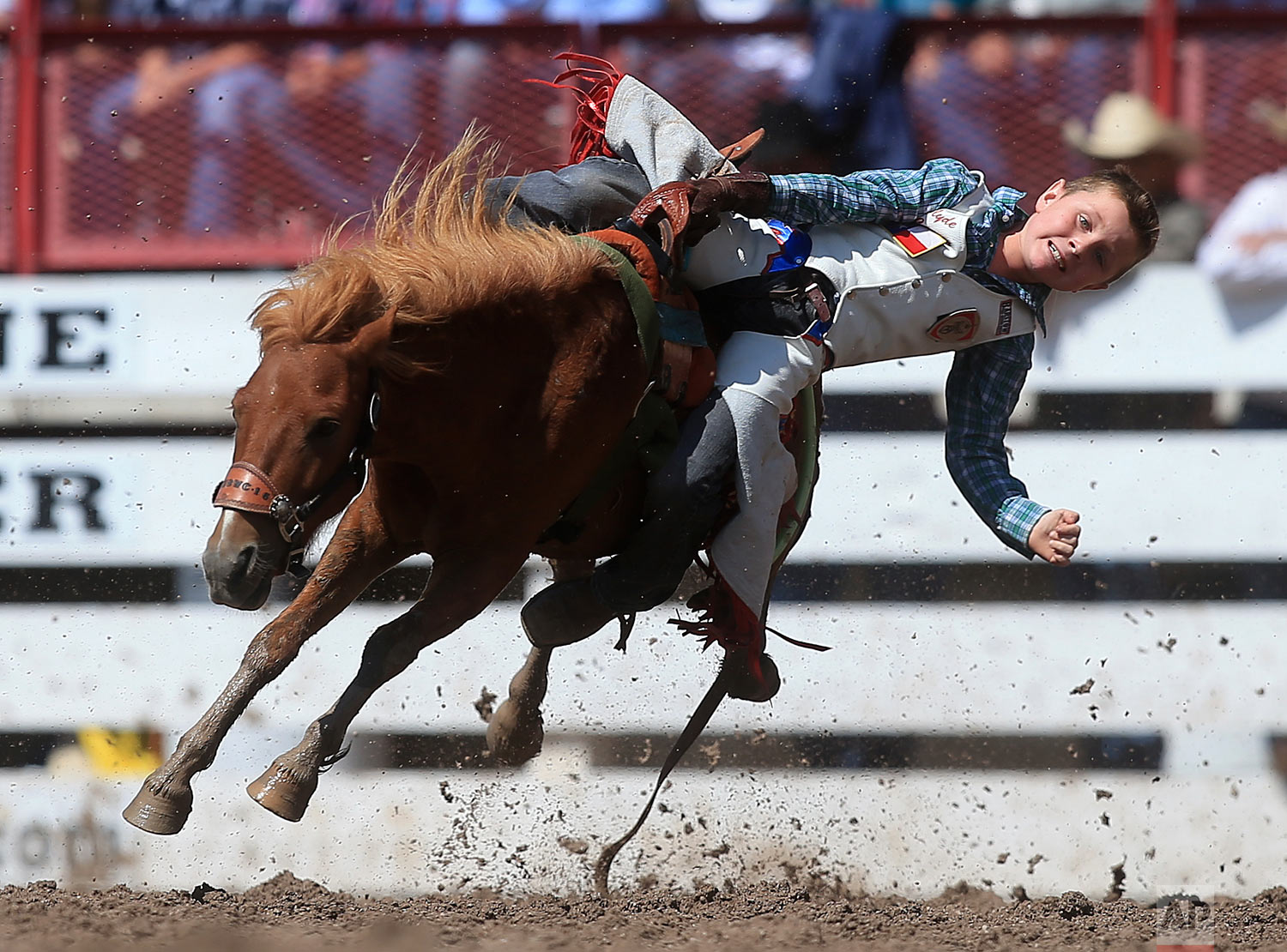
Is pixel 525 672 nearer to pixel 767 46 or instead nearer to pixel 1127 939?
pixel 1127 939

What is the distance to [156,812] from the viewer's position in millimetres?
2562

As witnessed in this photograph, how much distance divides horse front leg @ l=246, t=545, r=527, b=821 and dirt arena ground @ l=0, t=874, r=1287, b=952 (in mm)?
463

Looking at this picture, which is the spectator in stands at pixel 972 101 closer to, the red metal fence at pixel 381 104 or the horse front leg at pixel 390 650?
the red metal fence at pixel 381 104

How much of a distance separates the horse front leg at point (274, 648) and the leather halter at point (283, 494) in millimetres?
273

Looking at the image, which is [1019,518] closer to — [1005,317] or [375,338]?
[1005,317]

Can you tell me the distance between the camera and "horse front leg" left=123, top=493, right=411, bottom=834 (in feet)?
8.48

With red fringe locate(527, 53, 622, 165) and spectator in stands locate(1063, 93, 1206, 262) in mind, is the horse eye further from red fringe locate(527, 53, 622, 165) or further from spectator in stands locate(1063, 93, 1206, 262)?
spectator in stands locate(1063, 93, 1206, 262)

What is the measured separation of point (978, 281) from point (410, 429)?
1.24m

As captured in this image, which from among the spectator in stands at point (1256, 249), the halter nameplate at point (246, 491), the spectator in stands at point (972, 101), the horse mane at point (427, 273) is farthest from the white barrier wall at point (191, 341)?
the halter nameplate at point (246, 491)

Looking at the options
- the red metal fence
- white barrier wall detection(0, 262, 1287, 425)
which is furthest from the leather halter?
white barrier wall detection(0, 262, 1287, 425)

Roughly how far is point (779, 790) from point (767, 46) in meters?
2.24

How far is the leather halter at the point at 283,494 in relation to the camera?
2342 millimetres

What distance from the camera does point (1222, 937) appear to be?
3.48 meters

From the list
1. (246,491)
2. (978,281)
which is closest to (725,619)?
(978,281)
